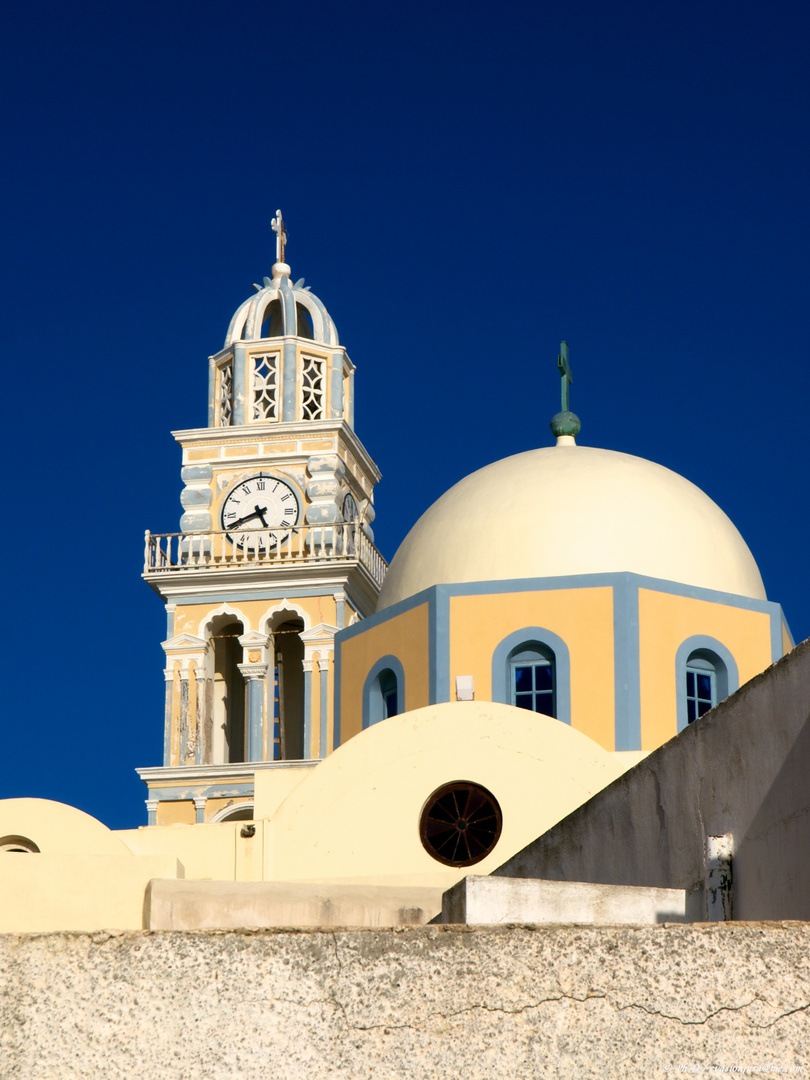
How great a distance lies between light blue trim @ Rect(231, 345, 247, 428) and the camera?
3325 centimetres

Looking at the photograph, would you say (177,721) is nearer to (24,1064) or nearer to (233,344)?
(233,344)

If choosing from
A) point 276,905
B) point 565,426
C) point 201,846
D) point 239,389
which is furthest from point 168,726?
point 276,905

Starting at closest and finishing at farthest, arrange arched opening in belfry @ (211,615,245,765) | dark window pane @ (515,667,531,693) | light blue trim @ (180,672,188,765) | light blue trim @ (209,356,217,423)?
dark window pane @ (515,667,531,693)
light blue trim @ (180,672,188,765)
arched opening in belfry @ (211,615,245,765)
light blue trim @ (209,356,217,423)

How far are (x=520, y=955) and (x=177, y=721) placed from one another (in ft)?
91.8

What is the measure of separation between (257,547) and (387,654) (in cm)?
1370

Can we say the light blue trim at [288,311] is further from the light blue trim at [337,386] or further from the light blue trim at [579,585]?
the light blue trim at [579,585]

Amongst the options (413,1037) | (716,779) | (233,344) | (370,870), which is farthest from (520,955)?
(233,344)

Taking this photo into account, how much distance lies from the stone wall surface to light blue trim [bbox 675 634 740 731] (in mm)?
14539

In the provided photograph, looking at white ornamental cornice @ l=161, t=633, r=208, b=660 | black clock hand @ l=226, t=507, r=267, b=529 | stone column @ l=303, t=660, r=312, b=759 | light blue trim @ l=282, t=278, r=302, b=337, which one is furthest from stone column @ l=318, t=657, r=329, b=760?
light blue trim @ l=282, t=278, r=302, b=337

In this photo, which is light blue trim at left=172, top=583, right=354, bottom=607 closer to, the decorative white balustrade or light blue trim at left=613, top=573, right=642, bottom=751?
the decorative white balustrade

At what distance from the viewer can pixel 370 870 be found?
14.4 metres

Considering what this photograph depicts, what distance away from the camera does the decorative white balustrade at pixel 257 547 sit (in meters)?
31.6

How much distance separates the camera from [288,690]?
1300 inches

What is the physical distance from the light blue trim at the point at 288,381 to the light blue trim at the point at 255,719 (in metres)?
5.70
